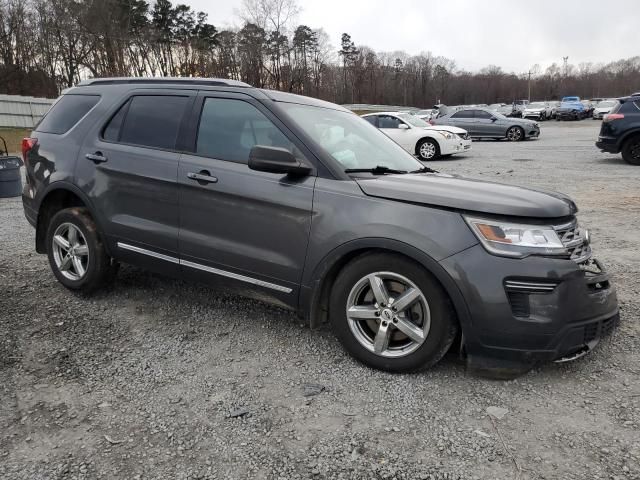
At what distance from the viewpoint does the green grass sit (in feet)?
67.0

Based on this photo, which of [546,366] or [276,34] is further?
[276,34]

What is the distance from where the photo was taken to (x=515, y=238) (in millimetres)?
2646

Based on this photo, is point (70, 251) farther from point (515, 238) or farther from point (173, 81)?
point (515, 238)

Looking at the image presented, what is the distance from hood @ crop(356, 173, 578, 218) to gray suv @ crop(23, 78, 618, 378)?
1 centimetres

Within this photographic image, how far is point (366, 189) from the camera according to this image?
2980 millimetres

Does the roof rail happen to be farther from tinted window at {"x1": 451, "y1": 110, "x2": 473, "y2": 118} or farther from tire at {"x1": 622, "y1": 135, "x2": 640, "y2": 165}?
tinted window at {"x1": 451, "y1": 110, "x2": 473, "y2": 118}

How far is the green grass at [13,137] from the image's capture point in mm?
20411

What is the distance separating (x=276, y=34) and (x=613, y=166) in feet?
153

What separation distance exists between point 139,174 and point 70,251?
111cm

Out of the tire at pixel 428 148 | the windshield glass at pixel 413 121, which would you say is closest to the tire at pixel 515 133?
the windshield glass at pixel 413 121

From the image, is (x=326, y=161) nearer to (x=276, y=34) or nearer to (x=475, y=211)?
(x=475, y=211)

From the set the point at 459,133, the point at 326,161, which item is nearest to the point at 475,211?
the point at 326,161

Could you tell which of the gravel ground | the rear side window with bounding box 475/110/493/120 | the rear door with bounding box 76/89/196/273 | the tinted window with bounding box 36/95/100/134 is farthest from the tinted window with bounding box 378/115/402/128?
the rear door with bounding box 76/89/196/273

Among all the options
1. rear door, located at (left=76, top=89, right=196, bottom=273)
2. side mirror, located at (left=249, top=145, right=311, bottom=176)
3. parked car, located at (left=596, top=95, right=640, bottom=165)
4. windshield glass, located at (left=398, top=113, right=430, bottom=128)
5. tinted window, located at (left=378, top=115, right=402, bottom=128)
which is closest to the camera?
side mirror, located at (left=249, top=145, right=311, bottom=176)
